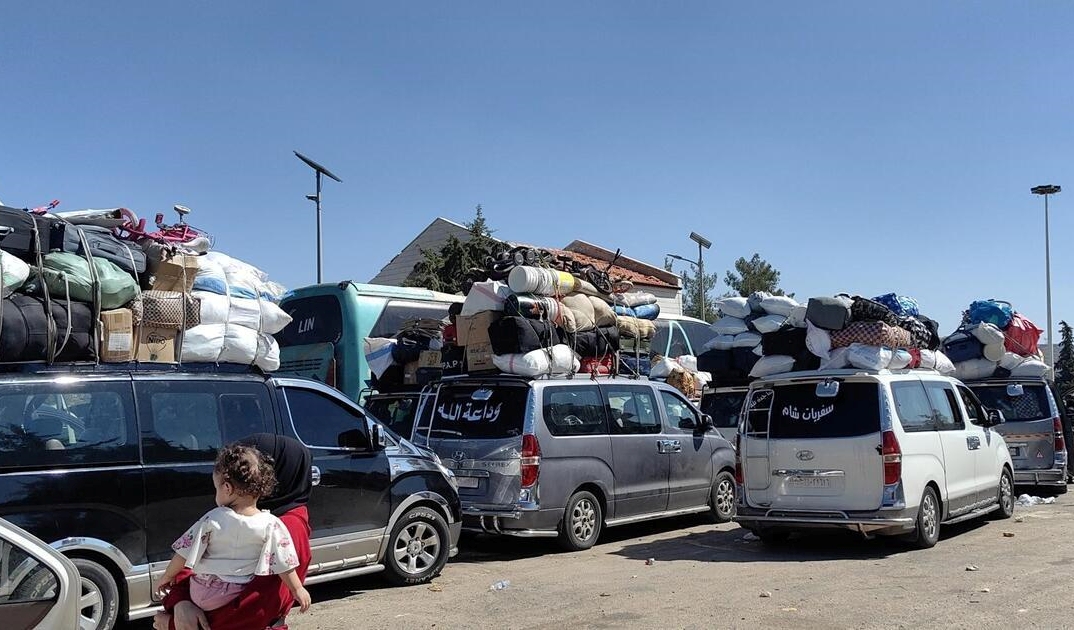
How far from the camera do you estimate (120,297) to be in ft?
24.2

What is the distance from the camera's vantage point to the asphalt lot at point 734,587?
7.20 meters

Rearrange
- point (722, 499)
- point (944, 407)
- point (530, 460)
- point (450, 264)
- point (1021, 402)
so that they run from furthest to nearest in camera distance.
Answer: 1. point (450, 264)
2. point (1021, 402)
3. point (722, 499)
4. point (944, 407)
5. point (530, 460)

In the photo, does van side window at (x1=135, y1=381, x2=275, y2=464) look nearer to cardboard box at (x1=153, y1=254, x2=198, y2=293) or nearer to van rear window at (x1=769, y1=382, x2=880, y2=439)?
cardboard box at (x1=153, y1=254, x2=198, y2=293)

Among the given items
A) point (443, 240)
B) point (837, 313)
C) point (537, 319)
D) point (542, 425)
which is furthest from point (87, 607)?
point (443, 240)

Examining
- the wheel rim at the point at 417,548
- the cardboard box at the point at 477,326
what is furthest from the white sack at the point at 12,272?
the cardboard box at the point at 477,326

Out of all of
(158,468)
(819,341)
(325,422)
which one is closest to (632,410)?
(819,341)

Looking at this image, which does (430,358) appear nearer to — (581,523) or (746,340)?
(581,523)

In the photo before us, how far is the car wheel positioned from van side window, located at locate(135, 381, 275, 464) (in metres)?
6.31

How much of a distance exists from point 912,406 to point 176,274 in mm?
7210

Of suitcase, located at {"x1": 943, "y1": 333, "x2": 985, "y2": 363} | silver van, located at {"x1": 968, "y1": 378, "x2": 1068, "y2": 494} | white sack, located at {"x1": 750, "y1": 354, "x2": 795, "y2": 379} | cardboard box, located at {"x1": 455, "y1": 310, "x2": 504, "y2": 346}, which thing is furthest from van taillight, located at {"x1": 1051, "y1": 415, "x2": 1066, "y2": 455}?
cardboard box, located at {"x1": 455, "y1": 310, "x2": 504, "y2": 346}

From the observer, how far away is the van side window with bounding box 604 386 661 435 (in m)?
11.1

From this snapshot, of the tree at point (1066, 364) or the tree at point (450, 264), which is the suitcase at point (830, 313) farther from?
the tree at point (1066, 364)

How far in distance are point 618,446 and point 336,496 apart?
148 inches

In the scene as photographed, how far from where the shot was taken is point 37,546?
4.34m
